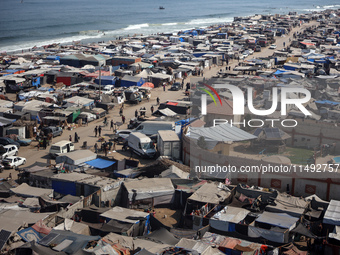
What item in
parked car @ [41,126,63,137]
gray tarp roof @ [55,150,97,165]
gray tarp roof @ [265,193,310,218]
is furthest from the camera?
parked car @ [41,126,63,137]

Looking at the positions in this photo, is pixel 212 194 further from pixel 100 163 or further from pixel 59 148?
pixel 59 148

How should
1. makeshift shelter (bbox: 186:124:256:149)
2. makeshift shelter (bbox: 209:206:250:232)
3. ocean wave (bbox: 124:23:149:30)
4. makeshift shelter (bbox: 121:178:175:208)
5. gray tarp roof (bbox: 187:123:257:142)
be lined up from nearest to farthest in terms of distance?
makeshift shelter (bbox: 209:206:250:232)
makeshift shelter (bbox: 121:178:175:208)
makeshift shelter (bbox: 186:124:256:149)
gray tarp roof (bbox: 187:123:257:142)
ocean wave (bbox: 124:23:149:30)

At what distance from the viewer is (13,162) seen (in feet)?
61.8

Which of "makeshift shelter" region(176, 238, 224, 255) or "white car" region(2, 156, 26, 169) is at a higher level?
"makeshift shelter" region(176, 238, 224, 255)

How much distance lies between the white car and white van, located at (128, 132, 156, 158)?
15.6 feet

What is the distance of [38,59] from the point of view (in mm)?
43594

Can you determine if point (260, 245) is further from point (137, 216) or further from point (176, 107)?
point (176, 107)

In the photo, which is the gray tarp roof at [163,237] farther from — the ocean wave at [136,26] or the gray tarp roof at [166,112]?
the ocean wave at [136,26]

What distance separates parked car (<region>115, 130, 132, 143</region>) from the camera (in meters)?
21.9

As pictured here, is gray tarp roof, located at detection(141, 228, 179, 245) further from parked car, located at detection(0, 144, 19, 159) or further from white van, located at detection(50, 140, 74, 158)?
parked car, located at detection(0, 144, 19, 159)

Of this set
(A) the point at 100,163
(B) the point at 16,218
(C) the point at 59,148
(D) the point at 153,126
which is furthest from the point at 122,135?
(B) the point at 16,218

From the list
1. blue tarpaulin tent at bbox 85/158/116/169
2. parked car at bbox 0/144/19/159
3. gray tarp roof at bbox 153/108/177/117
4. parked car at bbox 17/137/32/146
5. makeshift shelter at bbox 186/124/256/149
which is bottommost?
parked car at bbox 17/137/32/146

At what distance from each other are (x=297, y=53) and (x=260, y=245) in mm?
39417

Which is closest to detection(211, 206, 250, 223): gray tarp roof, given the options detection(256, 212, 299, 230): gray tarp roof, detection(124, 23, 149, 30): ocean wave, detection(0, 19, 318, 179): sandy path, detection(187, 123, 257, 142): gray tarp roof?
detection(256, 212, 299, 230): gray tarp roof
